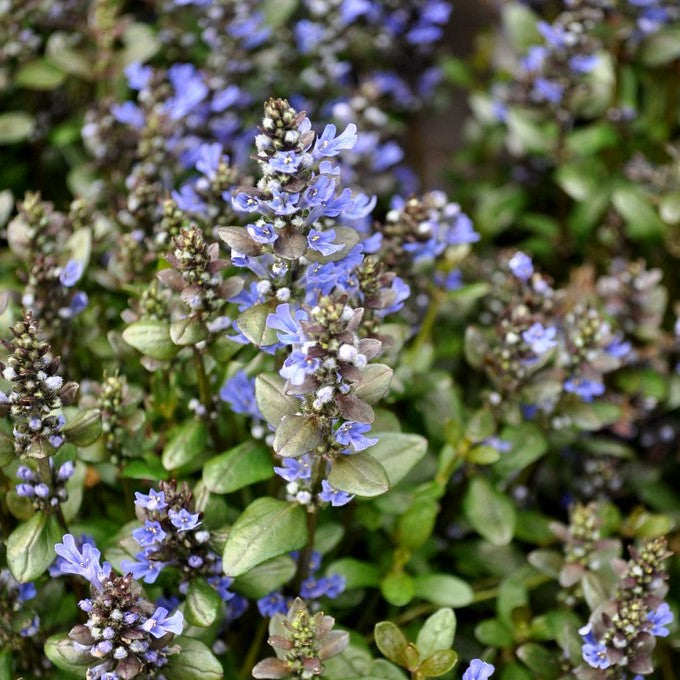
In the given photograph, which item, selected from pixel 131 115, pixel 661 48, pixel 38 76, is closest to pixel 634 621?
pixel 131 115

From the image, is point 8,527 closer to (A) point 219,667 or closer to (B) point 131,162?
(A) point 219,667

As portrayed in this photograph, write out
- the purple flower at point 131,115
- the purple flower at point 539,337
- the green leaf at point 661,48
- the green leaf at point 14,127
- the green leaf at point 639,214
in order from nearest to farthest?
the purple flower at point 539,337 → the purple flower at point 131,115 → the green leaf at point 14,127 → the green leaf at point 639,214 → the green leaf at point 661,48

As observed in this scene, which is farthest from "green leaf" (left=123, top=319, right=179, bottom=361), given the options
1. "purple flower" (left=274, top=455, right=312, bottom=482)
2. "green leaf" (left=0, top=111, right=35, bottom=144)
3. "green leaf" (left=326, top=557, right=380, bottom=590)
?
"green leaf" (left=0, top=111, right=35, bottom=144)

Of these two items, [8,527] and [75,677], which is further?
[8,527]

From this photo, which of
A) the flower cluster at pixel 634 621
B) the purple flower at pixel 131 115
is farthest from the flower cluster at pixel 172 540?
the purple flower at pixel 131 115

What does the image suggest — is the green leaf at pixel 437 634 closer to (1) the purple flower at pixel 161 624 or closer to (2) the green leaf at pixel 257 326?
(1) the purple flower at pixel 161 624

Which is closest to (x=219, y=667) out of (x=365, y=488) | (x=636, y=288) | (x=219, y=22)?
(x=365, y=488)

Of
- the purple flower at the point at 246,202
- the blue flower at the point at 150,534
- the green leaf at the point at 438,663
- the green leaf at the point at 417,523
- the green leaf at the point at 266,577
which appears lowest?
the green leaf at the point at 417,523
